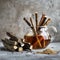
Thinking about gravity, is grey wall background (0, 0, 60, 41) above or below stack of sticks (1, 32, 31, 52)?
above

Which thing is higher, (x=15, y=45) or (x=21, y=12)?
(x=21, y=12)

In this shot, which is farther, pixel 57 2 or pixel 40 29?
pixel 57 2

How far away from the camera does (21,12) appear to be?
163 centimetres

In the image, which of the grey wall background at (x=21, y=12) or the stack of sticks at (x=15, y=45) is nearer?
the stack of sticks at (x=15, y=45)

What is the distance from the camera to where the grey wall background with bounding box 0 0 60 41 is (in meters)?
1.62

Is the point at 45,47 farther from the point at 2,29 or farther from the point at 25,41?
the point at 2,29

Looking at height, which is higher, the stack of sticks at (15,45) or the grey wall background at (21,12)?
the grey wall background at (21,12)

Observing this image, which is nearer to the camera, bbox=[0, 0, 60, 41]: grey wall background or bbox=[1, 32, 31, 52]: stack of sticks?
bbox=[1, 32, 31, 52]: stack of sticks

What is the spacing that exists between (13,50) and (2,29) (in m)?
0.39

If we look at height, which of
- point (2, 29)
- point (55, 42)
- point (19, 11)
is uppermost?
point (19, 11)

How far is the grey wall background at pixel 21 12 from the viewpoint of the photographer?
1.62 meters

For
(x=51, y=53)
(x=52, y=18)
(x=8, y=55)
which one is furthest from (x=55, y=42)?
(x=8, y=55)

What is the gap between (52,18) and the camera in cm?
164

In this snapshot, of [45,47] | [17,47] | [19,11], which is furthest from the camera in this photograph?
[19,11]
